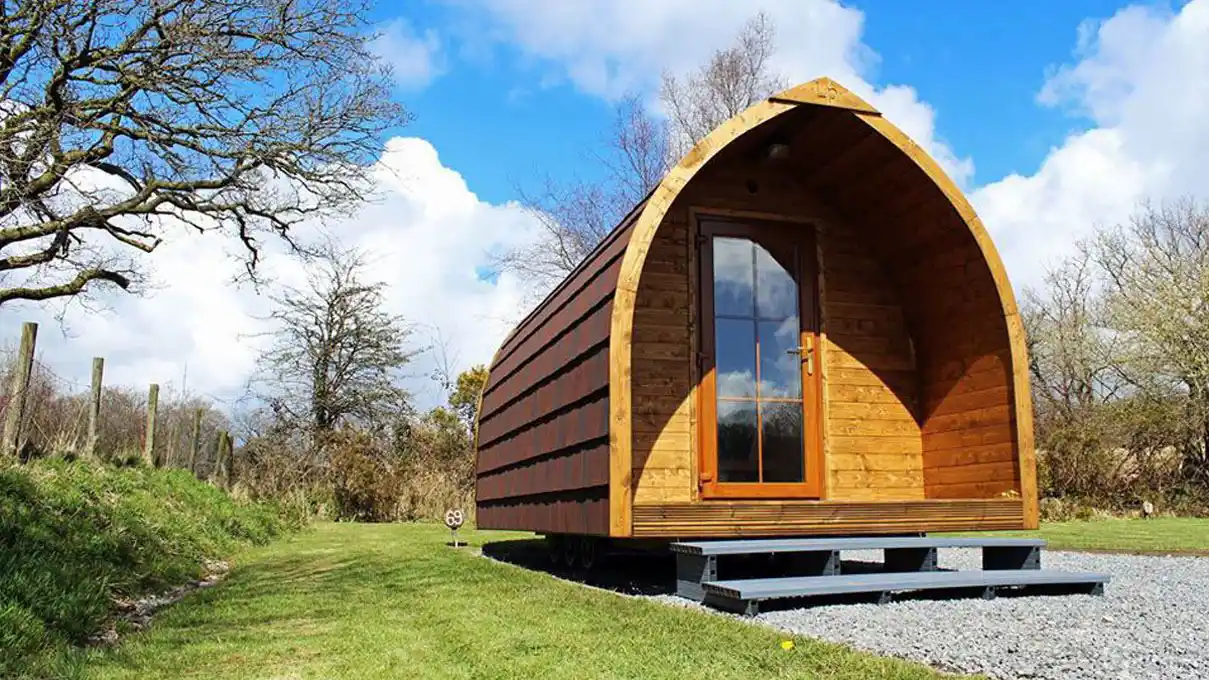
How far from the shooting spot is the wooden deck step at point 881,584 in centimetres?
490

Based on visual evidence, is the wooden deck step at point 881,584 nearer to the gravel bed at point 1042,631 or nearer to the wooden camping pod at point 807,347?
the gravel bed at point 1042,631

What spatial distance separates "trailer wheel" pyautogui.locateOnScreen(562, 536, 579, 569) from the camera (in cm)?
802

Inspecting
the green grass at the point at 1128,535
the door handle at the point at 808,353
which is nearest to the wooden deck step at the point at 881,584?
the door handle at the point at 808,353

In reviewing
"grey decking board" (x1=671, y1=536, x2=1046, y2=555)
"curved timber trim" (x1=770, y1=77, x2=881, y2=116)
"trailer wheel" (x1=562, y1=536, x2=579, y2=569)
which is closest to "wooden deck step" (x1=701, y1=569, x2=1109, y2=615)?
"grey decking board" (x1=671, y1=536, x2=1046, y2=555)

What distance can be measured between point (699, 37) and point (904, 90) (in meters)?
7.28

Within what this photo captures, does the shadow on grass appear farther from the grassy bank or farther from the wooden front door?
the grassy bank

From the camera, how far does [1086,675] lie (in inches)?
128

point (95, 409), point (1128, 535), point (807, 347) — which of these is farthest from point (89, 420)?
point (1128, 535)

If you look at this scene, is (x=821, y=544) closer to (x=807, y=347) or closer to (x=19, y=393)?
(x=807, y=347)

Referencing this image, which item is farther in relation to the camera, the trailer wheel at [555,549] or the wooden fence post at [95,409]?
the wooden fence post at [95,409]

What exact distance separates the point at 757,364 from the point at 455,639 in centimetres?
350

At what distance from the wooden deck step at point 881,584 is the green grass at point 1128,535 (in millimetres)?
4038

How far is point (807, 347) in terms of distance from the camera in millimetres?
7145

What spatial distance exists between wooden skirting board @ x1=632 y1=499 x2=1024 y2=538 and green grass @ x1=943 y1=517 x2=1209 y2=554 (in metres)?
3.61
